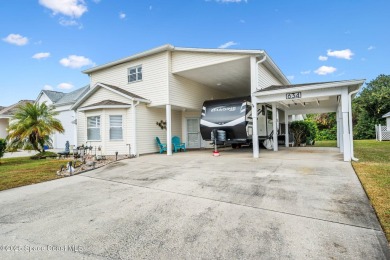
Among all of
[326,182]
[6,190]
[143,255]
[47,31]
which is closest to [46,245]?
[143,255]

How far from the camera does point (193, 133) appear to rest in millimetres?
16562

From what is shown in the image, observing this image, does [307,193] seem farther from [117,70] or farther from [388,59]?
[388,59]

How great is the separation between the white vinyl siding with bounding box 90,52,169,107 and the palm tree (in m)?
4.69

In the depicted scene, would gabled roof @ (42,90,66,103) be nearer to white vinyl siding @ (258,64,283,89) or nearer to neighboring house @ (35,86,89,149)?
neighboring house @ (35,86,89,149)

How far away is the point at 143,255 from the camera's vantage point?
8.63 ft

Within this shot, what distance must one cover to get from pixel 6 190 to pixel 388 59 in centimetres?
5776

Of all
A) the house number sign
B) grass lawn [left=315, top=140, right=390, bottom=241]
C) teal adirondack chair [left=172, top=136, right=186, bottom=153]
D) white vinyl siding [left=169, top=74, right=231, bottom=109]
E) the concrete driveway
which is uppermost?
white vinyl siding [left=169, top=74, right=231, bottom=109]

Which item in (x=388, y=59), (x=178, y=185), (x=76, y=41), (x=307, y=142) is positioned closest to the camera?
(x=178, y=185)

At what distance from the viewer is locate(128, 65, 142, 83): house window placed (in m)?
13.8

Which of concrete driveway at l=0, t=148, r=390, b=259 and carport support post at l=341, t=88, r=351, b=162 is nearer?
concrete driveway at l=0, t=148, r=390, b=259

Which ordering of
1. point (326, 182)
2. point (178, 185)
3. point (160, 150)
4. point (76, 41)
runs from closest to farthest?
point (326, 182) < point (178, 185) < point (160, 150) < point (76, 41)

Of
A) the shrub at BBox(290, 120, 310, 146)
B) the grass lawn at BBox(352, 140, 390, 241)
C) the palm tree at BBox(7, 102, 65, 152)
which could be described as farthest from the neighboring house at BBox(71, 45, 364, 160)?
the grass lawn at BBox(352, 140, 390, 241)

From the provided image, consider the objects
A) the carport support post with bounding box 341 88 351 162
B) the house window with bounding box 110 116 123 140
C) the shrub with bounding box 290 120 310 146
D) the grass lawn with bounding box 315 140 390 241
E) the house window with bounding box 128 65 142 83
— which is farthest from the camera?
the shrub with bounding box 290 120 310 146

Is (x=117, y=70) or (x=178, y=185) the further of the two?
(x=117, y=70)
